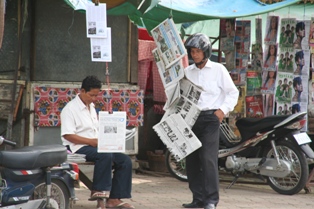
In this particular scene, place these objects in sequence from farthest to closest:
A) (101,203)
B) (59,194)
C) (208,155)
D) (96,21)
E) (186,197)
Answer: (186,197) < (208,155) < (101,203) < (96,21) < (59,194)

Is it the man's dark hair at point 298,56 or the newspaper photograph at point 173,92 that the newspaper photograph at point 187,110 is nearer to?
the newspaper photograph at point 173,92

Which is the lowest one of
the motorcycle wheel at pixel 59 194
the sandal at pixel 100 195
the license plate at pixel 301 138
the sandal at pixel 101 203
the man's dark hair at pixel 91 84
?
the sandal at pixel 101 203

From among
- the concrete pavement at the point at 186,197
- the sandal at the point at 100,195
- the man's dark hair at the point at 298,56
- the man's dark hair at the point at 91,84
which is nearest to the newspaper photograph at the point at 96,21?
the man's dark hair at the point at 91,84

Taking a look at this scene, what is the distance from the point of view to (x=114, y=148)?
6582 millimetres

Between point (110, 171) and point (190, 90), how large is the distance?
45.1 inches

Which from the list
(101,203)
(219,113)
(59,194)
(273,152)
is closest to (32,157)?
(59,194)

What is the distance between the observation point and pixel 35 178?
19.3 ft

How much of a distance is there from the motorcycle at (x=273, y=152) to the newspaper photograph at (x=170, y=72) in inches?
74.3

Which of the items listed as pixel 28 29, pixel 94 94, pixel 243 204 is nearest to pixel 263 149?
pixel 243 204

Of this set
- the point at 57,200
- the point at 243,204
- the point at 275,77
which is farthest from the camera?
the point at 275,77

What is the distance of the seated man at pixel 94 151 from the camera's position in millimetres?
6656

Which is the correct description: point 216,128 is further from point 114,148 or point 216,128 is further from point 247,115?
point 247,115

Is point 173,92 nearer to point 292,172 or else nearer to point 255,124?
point 255,124

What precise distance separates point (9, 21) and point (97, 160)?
281 cm
